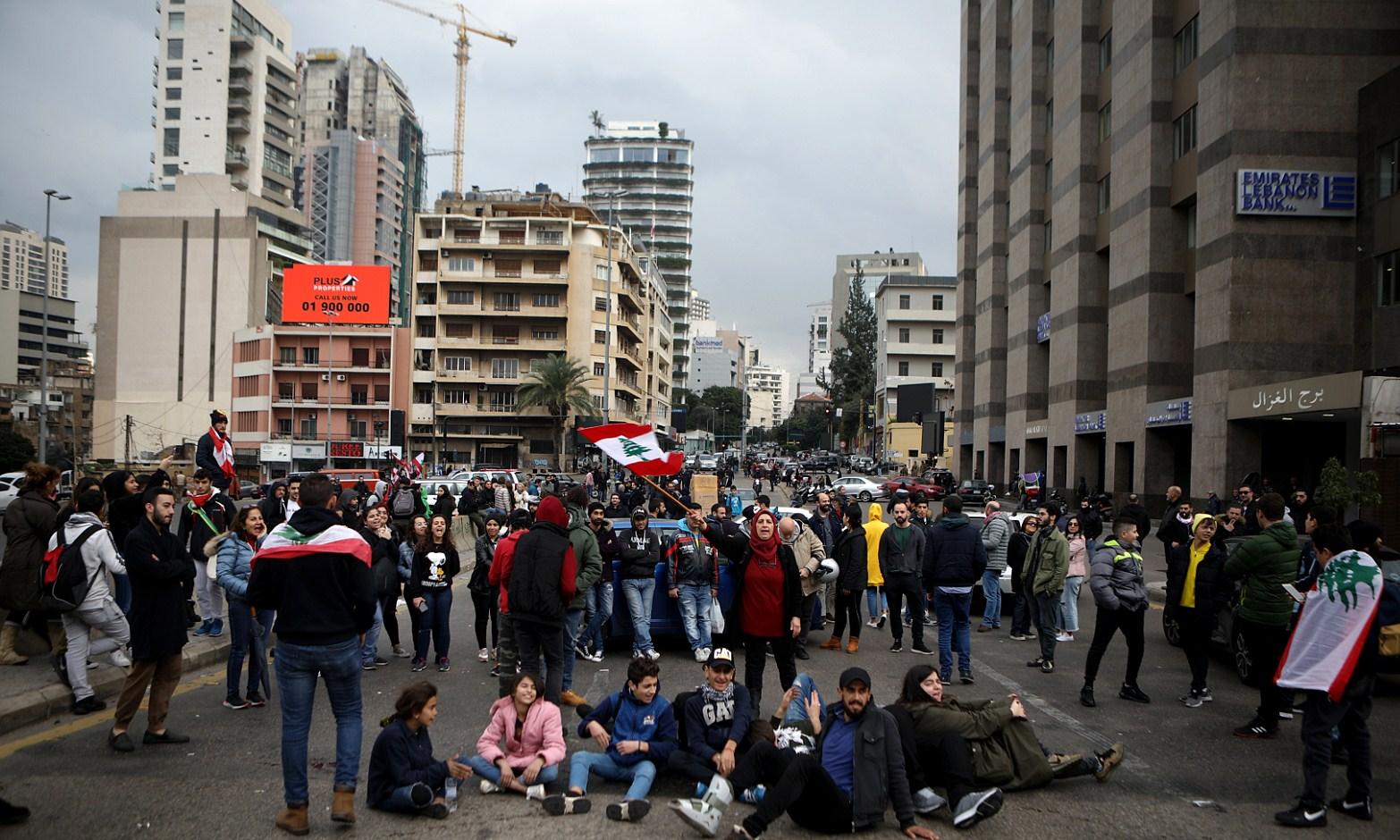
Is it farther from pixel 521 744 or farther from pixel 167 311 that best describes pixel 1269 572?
pixel 167 311

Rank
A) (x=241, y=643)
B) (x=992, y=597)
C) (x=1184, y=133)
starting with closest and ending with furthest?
(x=241, y=643) < (x=992, y=597) < (x=1184, y=133)

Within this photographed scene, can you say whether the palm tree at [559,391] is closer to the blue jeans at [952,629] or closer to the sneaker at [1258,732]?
the blue jeans at [952,629]

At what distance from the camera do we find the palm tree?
71250mm

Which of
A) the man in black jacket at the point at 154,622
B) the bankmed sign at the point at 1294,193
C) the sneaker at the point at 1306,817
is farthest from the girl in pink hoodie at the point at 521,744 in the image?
the bankmed sign at the point at 1294,193

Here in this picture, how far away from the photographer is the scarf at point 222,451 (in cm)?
1109

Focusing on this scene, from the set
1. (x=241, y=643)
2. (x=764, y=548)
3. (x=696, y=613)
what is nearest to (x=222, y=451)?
(x=241, y=643)

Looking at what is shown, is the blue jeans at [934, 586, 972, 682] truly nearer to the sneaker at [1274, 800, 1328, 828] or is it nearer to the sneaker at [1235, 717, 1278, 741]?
the sneaker at [1235, 717, 1278, 741]

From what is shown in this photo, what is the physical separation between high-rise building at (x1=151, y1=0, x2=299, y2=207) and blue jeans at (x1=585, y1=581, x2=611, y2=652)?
335ft

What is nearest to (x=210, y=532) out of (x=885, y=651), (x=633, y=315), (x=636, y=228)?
(x=885, y=651)

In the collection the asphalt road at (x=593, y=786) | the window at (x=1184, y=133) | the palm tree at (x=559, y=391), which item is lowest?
the asphalt road at (x=593, y=786)

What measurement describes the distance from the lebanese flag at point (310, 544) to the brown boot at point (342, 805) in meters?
1.27

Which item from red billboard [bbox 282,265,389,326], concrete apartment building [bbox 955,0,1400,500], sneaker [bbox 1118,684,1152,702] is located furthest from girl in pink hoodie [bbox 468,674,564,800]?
red billboard [bbox 282,265,389,326]

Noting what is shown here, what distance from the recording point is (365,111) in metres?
168

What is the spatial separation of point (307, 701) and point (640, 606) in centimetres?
516
